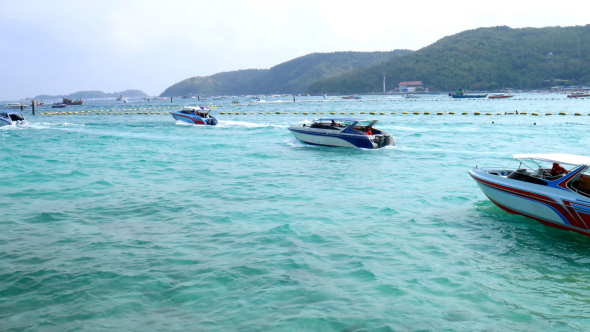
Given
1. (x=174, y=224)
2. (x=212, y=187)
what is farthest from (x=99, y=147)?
(x=174, y=224)

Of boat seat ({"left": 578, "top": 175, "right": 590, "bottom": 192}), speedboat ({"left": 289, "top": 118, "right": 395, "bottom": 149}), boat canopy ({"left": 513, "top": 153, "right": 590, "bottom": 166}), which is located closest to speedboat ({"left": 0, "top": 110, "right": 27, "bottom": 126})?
speedboat ({"left": 289, "top": 118, "right": 395, "bottom": 149})

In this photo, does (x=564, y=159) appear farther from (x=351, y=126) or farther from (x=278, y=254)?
(x=351, y=126)

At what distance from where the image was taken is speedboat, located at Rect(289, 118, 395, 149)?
29734mm

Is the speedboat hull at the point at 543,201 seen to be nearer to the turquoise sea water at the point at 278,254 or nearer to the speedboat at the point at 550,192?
the speedboat at the point at 550,192

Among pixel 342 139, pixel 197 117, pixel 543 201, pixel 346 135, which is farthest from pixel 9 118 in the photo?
pixel 543 201

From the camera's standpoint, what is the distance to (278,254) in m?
11.4

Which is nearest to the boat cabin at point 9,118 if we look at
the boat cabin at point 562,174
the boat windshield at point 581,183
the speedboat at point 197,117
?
the speedboat at point 197,117

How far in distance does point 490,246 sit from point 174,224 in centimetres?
857

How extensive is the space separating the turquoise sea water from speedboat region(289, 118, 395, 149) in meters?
6.80

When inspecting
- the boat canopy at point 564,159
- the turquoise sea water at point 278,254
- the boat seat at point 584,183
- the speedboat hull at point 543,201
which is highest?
the boat canopy at point 564,159

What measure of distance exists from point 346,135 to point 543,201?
59.3ft

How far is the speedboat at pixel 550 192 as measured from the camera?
1198cm

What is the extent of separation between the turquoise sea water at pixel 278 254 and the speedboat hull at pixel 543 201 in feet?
1.37

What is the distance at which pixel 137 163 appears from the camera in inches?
1016
